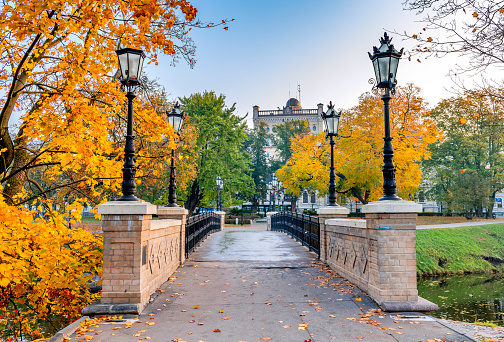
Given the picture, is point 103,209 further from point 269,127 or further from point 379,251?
point 269,127

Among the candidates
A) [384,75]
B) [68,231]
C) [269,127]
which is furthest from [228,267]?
[269,127]

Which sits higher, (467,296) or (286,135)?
(286,135)

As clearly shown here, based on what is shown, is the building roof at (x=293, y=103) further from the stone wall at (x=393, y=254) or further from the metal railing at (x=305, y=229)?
the stone wall at (x=393, y=254)

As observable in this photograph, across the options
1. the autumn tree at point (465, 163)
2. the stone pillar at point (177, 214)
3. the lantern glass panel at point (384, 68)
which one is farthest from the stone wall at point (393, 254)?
the autumn tree at point (465, 163)

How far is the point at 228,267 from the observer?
427 inches

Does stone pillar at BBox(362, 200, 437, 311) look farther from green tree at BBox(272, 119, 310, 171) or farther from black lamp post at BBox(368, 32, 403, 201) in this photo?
green tree at BBox(272, 119, 310, 171)

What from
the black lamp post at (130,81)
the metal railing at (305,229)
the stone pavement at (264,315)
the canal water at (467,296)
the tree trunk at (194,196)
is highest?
the black lamp post at (130,81)

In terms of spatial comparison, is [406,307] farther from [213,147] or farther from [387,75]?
[213,147]

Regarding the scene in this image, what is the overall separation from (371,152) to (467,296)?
39.4ft

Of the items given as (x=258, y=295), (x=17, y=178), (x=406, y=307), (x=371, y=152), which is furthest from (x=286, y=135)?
(x=406, y=307)

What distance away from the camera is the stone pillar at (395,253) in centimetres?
663

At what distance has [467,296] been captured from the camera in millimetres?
14875

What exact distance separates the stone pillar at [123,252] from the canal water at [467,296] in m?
9.29

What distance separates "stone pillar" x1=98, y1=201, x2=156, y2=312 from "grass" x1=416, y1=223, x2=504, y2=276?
1744 cm
